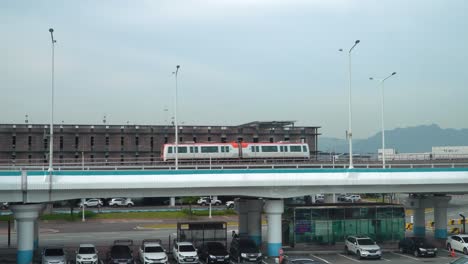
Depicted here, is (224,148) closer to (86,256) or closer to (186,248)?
(186,248)

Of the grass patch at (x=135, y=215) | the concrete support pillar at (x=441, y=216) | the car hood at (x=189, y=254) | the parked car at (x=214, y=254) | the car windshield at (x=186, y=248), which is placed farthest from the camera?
the grass patch at (x=135, y=215)

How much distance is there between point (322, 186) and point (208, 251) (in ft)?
29.7

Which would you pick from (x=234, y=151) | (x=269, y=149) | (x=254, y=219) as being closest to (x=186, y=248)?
(x=254, y=219)

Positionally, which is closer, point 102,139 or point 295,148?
point 295,148

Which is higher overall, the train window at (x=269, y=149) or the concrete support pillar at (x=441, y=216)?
the train window at (x=269, y=149)

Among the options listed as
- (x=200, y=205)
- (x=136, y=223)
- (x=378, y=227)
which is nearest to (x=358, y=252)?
(x=378, y=227)

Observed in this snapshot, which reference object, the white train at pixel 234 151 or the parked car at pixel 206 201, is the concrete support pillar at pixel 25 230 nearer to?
the white train at pixel 234 151

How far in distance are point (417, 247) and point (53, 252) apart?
2495 centimetres

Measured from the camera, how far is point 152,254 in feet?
118

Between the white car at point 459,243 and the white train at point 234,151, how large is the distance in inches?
968

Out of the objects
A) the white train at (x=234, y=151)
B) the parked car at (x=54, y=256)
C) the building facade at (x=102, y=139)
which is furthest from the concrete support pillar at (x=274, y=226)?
the building facade at (x=102, y=139)

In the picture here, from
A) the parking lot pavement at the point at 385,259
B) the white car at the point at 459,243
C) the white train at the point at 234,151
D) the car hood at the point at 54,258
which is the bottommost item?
the parking lot pavement at the point at 385,259

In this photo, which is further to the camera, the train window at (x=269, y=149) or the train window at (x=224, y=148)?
the train window at (x=269, y=149)

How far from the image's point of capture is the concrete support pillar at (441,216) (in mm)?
47094
